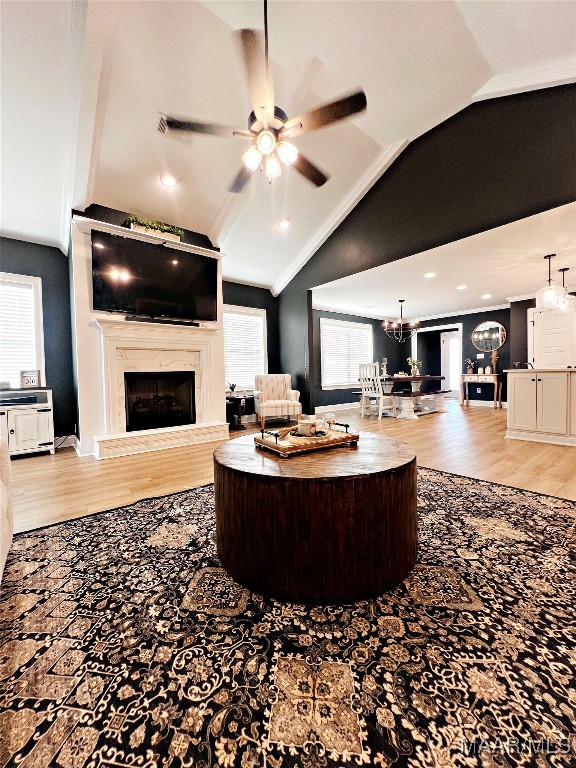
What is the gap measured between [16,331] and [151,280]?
6.18 feet

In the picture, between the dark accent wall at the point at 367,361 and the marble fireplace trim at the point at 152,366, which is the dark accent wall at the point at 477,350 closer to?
the dark accent wall at the point at 367,361

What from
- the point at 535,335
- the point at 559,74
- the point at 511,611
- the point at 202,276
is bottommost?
the point at 511,611

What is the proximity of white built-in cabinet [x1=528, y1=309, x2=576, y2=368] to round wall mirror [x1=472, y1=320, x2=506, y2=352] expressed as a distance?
4.37 ft

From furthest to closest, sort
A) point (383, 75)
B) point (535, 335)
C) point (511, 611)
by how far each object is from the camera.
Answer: point (535, 335) < point (383, 75) < point (511, 611)

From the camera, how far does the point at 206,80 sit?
3002mm

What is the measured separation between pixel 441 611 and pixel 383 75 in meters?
4.38

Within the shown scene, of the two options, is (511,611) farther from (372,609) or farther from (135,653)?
(135,653)

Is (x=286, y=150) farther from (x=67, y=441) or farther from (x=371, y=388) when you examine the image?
(x=371, y=388)

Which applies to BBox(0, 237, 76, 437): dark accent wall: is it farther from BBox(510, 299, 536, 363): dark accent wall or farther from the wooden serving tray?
BBox(510, 299, 536, 363): dark accent wall

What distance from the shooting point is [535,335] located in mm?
6531

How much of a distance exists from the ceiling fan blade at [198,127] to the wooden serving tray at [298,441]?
6.81ft

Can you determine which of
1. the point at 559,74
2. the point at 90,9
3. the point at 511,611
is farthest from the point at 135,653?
the point at 559,74

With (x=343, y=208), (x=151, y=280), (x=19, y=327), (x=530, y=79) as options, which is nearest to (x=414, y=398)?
(x=343, y=208)

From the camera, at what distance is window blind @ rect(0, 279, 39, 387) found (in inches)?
161
